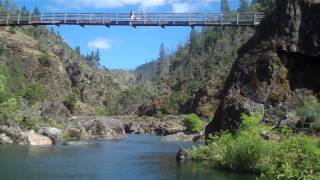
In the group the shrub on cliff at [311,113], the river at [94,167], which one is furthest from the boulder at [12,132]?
the shrub on cliff at [311,113]

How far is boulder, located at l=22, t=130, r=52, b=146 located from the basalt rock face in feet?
87.7

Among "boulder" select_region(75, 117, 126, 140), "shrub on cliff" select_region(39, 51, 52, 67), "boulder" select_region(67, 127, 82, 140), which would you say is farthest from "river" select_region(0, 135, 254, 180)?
"shrub on cliff" select_region(39, 51, 52, 67)

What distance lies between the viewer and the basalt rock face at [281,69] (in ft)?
178

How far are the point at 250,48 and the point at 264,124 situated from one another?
9.68 meters

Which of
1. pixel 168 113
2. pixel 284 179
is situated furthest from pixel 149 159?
pixel 168 113

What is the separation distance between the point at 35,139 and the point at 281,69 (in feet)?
113

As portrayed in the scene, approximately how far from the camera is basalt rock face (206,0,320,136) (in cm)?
5441

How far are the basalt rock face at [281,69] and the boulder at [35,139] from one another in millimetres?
26736

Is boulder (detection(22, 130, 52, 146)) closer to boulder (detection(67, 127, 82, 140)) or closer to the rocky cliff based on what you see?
the rocky cliff

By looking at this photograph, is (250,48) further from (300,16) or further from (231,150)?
(231,150)

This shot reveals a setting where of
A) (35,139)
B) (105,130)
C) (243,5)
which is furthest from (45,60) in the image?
(243,5)

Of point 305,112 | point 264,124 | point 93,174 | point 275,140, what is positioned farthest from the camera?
point 264,124

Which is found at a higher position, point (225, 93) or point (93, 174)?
point (225, 93)

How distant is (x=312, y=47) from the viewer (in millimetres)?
54062
